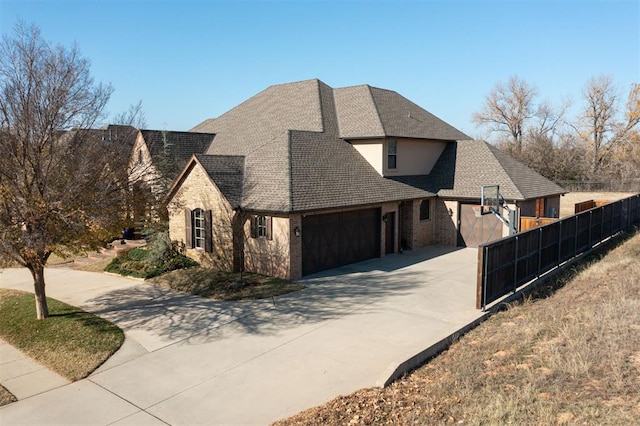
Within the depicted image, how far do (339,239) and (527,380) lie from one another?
11857 millimetres

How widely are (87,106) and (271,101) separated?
612 inches

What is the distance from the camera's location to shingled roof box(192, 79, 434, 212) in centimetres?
1814

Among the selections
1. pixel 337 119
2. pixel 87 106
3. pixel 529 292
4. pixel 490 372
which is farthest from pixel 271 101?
pixel 490 372

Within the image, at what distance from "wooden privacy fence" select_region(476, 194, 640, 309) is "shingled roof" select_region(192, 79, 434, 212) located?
6851 mm

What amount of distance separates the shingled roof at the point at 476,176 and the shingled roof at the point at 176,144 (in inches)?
477

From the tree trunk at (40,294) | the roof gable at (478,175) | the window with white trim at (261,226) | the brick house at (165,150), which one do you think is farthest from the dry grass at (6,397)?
the roof gable at (478,175)

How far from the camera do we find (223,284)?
16.8 meters

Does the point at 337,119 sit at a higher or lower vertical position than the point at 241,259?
higher

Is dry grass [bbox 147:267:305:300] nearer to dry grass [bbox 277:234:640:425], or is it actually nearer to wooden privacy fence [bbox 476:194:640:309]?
wooden privacy fence [bbox 476:194:640:309]

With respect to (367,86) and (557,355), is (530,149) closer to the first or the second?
(367,86)

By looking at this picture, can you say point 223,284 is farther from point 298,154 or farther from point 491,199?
point 491,199

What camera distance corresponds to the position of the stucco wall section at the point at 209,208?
A: 1853 cm

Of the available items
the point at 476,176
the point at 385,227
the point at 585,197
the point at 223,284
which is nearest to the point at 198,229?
the point at 223,284

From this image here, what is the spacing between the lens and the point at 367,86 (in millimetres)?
26984
